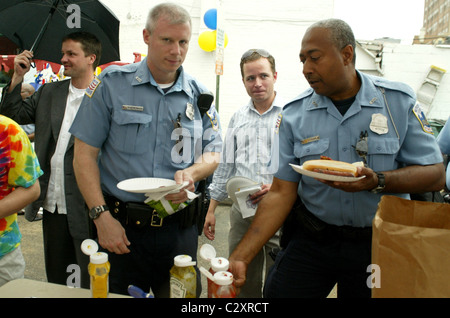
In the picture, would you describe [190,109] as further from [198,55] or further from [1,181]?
[198,55]

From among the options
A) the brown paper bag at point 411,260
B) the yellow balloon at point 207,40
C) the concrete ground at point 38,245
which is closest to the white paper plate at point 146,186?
the brown paper bag at point 411,260

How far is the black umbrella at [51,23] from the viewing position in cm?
264

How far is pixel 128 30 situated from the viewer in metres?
7.63

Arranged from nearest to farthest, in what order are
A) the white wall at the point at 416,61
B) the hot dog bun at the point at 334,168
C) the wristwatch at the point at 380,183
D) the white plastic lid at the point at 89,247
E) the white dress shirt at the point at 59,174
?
1. the white plastic lid at the point at 89,247
2. the hot dog bun at the point at 334,168
3. the wristwatch at the point at 380,183
4. the white dress shirt at the point at 59,174
5. the white wall at the point at 416,61

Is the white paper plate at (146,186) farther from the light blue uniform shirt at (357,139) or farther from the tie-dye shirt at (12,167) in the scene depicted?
the light blue uniform shirt at (357,139)

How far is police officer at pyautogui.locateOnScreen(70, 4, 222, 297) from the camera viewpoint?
6.18ft

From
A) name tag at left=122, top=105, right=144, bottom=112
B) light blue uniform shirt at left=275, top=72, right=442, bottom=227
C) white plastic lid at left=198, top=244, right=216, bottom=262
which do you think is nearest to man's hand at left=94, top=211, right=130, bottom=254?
name tag at left=122, top=105, right=144, bottom=112

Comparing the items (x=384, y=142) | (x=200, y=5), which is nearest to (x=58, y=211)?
(x=384, y=142)

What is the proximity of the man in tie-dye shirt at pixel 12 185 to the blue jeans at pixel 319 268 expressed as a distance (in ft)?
4.22

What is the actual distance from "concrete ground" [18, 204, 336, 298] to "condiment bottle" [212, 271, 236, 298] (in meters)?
2.30

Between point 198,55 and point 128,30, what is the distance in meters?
1.61

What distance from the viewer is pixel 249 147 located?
284cm

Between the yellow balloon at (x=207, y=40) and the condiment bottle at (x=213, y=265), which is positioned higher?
the yellow balloon at (x=207, y=40)
